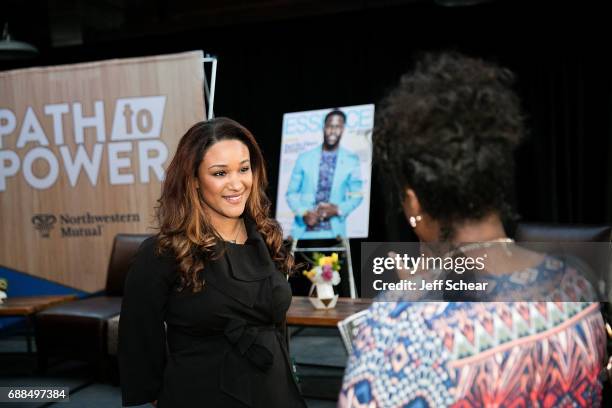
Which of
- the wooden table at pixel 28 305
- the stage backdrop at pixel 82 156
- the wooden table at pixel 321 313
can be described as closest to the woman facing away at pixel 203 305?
the wooden table at pixel 321 313

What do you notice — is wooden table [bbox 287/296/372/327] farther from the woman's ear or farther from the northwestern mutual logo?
the woman's ear

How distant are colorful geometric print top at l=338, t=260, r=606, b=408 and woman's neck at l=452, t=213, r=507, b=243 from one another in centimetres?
9

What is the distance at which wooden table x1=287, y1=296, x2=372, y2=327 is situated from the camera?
3.43 metres

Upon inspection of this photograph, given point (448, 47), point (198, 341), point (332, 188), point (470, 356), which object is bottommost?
point (198, 341)

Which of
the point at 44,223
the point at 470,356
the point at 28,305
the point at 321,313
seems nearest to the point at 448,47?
the point at 321,313

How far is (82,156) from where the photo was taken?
5062 millimetres

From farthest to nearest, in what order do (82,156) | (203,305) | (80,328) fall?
(82,156), (80,328), (203,305)

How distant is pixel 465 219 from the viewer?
2.77 feet

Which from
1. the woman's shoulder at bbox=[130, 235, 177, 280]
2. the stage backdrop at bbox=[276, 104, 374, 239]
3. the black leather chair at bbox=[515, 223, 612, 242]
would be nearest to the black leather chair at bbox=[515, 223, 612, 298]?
the black leather chair at bbox=[515, 223, 612, 242]

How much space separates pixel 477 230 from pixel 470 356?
0.57 feet

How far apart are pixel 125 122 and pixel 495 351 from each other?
15.0 ft

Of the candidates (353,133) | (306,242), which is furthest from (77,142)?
(306,242)

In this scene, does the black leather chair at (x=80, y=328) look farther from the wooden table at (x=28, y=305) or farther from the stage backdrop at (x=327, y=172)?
the stage backdrop at (x=327, y=172)

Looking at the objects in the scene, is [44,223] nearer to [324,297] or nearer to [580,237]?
[324,297]
